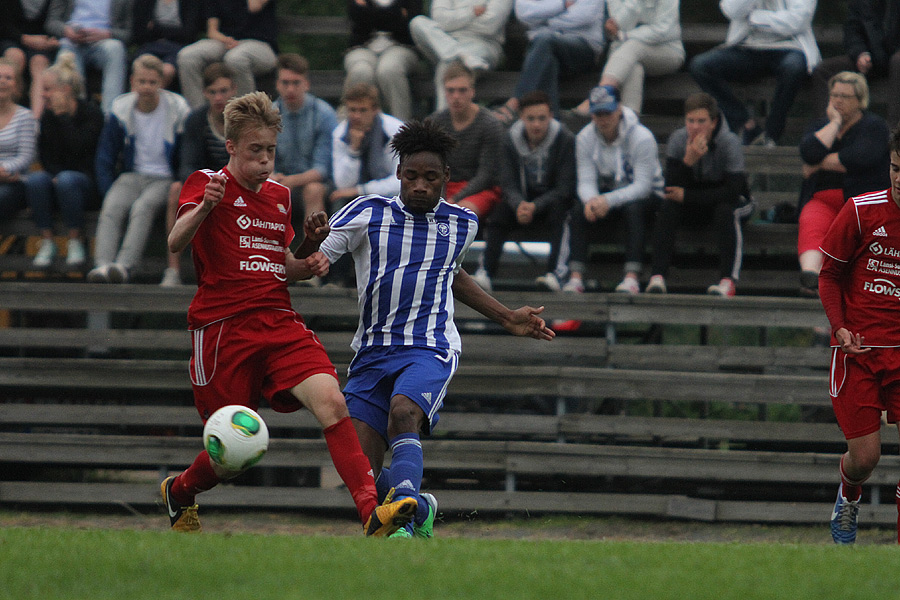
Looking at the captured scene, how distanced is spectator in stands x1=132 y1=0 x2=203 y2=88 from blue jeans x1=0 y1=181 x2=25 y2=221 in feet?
6.64

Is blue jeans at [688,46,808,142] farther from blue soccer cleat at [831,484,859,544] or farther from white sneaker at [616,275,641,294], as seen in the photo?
blue soccer cleat at [831,484,859,544]

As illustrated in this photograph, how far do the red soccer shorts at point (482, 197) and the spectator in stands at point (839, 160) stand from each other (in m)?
2.69

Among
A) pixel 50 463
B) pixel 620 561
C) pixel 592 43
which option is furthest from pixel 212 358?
pixel 592 43

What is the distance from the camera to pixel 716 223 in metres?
10.2

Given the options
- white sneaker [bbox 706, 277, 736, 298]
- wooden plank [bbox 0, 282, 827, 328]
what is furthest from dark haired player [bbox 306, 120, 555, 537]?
white sneaker [bbox 706, 277, 736, 298]

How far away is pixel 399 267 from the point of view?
6164 mm

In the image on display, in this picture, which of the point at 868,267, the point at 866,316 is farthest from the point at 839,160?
the point at 866,316

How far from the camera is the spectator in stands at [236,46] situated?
11.4 m

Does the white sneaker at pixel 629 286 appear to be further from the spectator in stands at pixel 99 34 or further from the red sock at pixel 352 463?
the spectator in stands at pixel 99 34

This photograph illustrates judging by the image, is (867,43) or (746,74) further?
(746,74)

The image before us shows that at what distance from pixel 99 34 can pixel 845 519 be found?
8744 millimetres

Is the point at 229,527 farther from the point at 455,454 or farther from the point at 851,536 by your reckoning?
the point at 851,536

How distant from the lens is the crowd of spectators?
999cm

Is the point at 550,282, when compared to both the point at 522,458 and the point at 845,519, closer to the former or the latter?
the point at 522,458
